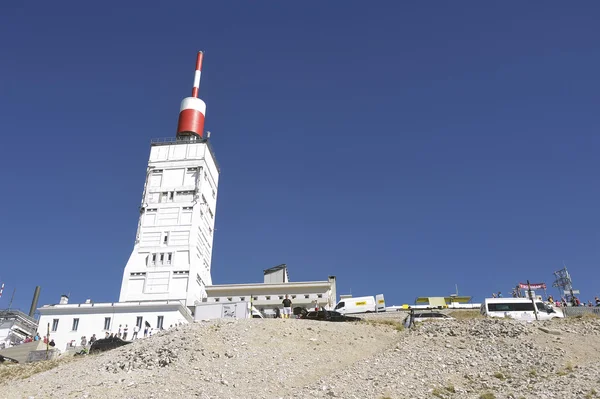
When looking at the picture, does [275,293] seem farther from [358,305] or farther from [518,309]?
[518,309]

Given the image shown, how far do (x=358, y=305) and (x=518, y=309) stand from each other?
57.6 feet

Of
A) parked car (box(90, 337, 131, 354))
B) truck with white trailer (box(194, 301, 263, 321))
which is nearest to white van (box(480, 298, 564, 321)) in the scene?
truck with white trailer (box(194, 301, 263, 321))

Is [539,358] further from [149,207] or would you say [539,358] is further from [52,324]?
[149,207]

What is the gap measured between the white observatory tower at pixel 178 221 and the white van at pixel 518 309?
129ft

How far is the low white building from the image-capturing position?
7531 centimetres

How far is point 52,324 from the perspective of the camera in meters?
66.7

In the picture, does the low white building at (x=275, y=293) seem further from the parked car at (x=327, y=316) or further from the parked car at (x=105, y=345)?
the parked car at (x=105, y=345)

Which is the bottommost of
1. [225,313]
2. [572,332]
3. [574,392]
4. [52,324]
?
[574,392]

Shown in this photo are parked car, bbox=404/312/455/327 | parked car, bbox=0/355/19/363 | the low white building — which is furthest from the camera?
the low white building

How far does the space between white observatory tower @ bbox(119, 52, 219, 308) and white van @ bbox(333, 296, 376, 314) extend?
2277 centimetres

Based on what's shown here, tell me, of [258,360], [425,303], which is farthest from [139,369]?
[425,303]

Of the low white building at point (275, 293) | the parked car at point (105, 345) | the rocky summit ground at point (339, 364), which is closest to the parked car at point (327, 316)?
the rocky summit ground at point (339, 364)

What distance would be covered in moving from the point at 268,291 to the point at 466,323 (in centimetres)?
4017

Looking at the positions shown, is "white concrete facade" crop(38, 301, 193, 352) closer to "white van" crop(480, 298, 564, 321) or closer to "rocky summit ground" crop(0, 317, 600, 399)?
"rocky summit ground" crop(0, 317, 600, 399)
